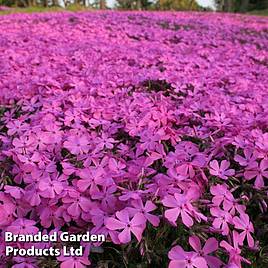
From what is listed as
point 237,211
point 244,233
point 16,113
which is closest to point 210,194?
point 237,211

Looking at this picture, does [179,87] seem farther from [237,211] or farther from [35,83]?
[237,211]

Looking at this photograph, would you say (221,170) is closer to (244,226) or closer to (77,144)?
(244,226)

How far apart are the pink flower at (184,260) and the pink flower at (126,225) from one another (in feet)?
0.45

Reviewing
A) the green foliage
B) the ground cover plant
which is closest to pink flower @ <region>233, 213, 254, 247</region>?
the ground cover plant

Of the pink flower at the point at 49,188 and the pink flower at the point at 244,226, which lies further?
the pink flower at the point at 49,188

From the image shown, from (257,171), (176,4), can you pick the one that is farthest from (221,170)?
(176,4)

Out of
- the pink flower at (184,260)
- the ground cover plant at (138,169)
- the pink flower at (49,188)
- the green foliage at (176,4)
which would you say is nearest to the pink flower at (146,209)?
the ground cover plant at (138,169)

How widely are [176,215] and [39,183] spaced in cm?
62

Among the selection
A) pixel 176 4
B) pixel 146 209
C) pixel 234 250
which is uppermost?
pixel 146 209

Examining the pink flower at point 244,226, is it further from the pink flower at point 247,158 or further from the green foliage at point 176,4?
the green foliage at point 176,4

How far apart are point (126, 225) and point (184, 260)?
0.25 metres

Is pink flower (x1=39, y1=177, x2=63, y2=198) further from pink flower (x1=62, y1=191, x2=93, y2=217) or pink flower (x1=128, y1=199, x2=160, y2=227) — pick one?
pink flower (x1=128, y1=199, x2=160, y2=227)

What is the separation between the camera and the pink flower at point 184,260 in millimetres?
1554

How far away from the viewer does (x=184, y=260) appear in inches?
61.9
